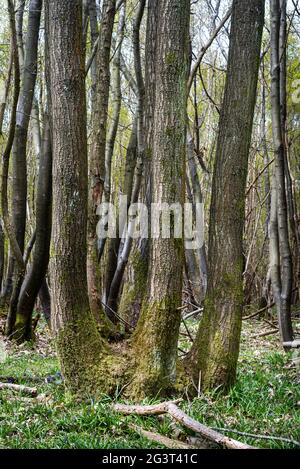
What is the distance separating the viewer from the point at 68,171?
4102mm

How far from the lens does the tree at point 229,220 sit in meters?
4.56

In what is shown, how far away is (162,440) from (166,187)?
Answer: 1.90m

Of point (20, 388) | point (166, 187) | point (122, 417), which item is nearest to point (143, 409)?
point (122, 417)

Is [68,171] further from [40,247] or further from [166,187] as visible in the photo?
[40,247]

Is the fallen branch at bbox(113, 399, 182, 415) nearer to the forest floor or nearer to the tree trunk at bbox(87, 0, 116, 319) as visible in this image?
the forest floor

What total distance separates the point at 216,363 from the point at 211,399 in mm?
307

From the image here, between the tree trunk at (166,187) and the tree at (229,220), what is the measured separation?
0.43m

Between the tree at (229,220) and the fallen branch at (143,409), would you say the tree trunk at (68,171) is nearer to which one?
the fallen branch at (143,409)

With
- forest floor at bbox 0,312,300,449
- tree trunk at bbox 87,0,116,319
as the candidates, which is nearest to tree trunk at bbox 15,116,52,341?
tree trunk at bbox 87,0,116,319

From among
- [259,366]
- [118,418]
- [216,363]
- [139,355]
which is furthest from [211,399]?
[259,366]

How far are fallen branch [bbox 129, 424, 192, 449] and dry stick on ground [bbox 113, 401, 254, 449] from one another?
12cm

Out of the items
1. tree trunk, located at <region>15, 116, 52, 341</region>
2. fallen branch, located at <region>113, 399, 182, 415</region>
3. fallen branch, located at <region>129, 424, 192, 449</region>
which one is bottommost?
fallen branch, located at <region>129, 424, 192, 449</region>

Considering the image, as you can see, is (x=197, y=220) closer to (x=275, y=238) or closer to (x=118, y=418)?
(x=275, y=238)

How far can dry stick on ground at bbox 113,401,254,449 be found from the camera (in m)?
3.12
